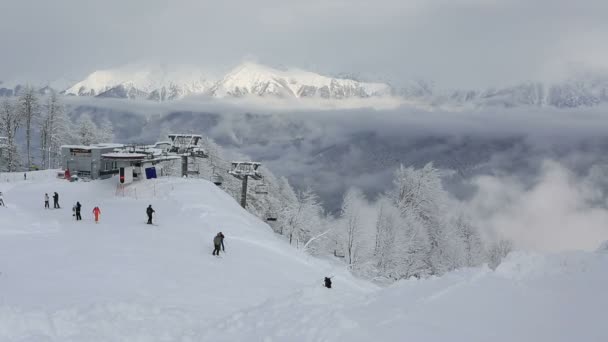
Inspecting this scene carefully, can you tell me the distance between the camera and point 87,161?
4556 centimetres

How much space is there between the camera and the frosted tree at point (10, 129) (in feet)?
199

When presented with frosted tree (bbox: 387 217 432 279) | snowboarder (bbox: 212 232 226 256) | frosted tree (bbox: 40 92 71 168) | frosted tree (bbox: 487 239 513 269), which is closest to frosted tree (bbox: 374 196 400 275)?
frosted tree (bbox: 387 217 432 279)

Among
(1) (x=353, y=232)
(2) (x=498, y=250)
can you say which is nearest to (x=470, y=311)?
(1) (x=353, y=232)

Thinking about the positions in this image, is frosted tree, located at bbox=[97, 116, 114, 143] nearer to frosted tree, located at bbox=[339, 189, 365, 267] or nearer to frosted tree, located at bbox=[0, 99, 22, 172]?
frosted tree, located at bbox=[0, 99, 22, 172]

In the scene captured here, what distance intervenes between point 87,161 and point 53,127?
29.6 metres

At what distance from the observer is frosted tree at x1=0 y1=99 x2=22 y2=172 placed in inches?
2392

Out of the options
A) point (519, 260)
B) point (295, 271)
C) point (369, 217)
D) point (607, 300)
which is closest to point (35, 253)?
point (295, 271)

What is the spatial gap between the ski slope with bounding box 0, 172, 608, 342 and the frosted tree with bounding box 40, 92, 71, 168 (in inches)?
2038

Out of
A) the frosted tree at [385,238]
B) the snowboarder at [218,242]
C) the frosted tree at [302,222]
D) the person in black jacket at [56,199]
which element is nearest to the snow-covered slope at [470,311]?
the snowboarder at [218,242]

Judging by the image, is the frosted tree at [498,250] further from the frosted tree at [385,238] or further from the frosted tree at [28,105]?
the frosted tree at [28,105]

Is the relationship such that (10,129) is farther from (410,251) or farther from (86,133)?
(410,251)

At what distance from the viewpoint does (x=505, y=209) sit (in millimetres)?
140000

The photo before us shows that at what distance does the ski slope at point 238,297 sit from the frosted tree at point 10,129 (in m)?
45.9

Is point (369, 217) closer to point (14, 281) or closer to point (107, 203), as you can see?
point (107, 203)
